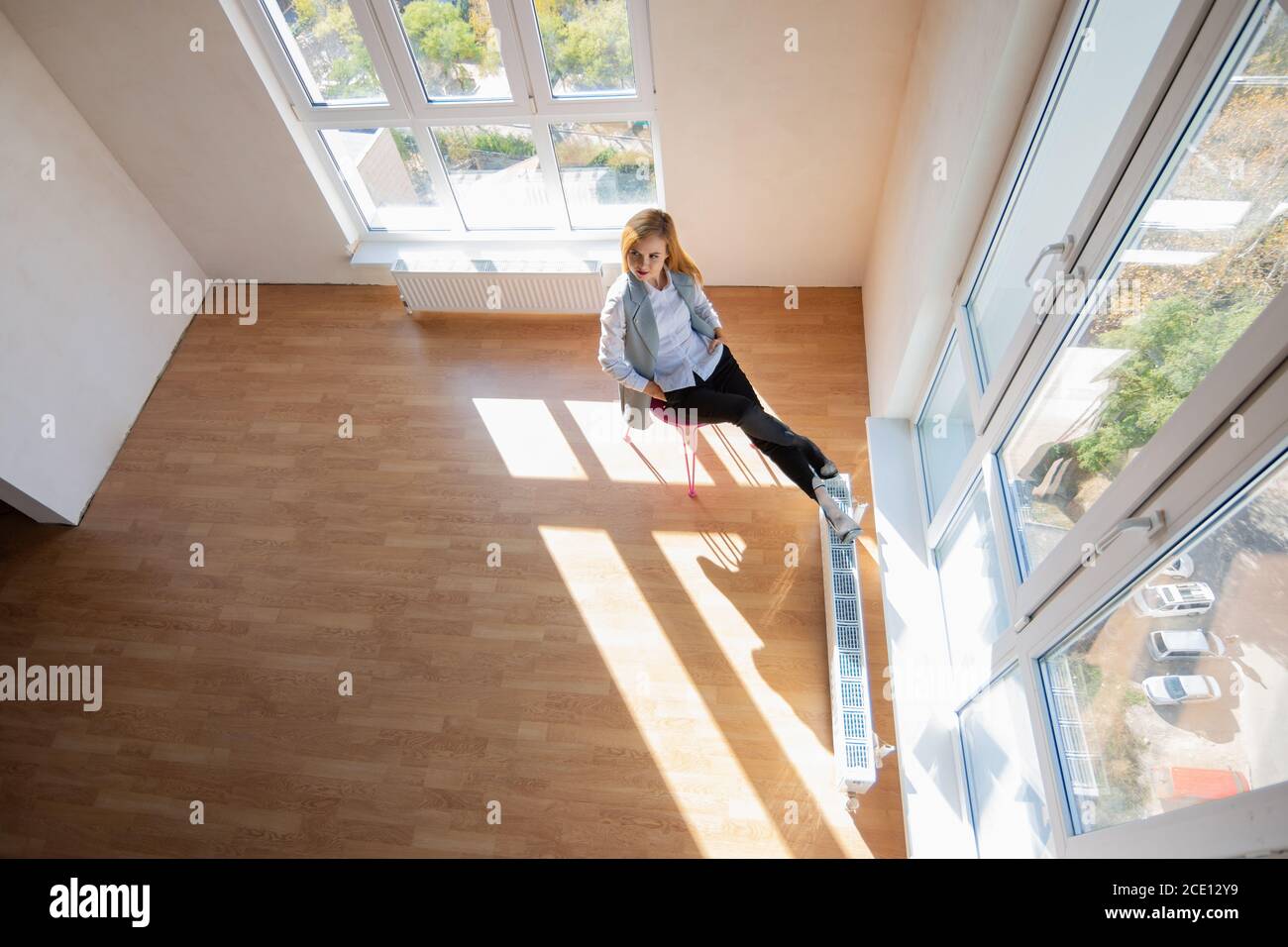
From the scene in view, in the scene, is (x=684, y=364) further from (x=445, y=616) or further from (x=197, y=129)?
(x=197, y=129)

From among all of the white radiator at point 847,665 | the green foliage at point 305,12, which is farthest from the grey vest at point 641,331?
the green foliage at point 305,12

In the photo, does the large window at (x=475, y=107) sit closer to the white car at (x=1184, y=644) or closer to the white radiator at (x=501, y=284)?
the white radiator at (x=501, y=284)

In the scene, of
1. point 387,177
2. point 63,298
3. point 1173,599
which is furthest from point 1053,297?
point 63,298

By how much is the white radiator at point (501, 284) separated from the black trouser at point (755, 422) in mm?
1410

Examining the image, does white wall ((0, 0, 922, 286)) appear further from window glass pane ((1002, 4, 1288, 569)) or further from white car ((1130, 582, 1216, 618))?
white car ((1130, 582, 1216, 618))

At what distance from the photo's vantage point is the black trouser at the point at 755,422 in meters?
3.15

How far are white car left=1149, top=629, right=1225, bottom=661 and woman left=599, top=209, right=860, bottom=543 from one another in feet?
5.32

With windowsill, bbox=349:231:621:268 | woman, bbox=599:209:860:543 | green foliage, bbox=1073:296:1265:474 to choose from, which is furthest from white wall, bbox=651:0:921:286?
green foliage, bbox=1073:296:1265:474

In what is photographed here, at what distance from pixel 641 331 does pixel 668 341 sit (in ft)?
0.52

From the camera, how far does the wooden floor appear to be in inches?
118

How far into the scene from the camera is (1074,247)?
186 centimetres

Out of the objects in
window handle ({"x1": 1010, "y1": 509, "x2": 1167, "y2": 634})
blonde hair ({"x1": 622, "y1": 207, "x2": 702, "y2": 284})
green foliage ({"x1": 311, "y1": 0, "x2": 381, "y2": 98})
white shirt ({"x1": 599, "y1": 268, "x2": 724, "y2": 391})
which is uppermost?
green foliage ({"x1": 311, "y1": 0, "x2": 381, "y2": 98})

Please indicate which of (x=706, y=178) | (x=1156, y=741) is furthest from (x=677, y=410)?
(x=1156, y=741)
